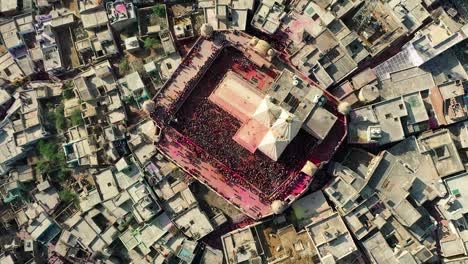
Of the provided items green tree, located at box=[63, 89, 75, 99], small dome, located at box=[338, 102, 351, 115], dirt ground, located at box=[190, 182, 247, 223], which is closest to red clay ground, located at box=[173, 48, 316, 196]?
dirt ground, located at box=[190, 182, 247, 223]

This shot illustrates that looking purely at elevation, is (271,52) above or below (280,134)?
above

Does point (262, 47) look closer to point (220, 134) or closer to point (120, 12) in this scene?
point (220, 134)

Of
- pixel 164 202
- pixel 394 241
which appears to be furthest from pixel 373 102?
pixel 164 202

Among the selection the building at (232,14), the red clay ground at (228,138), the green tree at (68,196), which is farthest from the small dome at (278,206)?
the green tree at (68,196)

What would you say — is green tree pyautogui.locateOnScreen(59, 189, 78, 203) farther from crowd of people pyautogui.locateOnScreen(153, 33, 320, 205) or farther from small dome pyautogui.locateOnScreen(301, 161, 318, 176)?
small dome pyautogui.locateOnScreen(301, 161, 318, 176)

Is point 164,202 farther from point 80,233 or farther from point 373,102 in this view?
A: point 373,102

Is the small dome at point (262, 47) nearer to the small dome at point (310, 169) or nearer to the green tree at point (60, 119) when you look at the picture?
the small dome at point (310, 169)

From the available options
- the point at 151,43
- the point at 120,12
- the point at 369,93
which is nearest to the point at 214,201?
the point at 151,43
